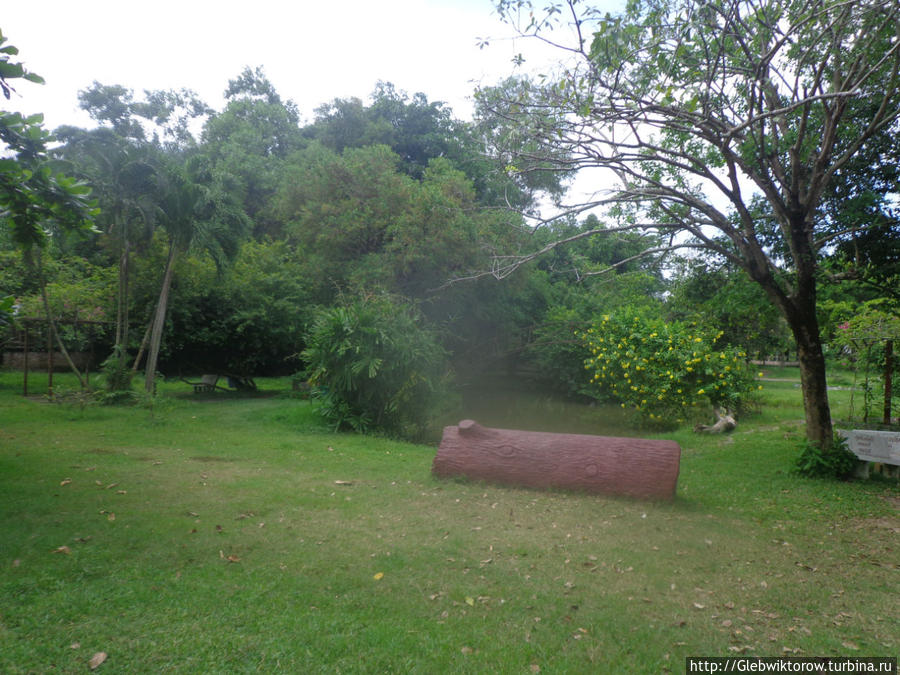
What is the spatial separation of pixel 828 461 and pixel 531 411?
9.90m

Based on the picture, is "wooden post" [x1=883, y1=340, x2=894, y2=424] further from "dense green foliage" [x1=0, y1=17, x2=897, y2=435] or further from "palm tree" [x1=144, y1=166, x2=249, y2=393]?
"palm tree" [x1=144, y1=166, x2=249, y2=393]

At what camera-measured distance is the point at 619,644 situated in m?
3.48

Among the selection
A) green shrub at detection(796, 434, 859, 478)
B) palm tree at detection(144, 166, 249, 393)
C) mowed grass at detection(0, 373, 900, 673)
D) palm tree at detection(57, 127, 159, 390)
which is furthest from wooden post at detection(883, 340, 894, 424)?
palm tree at detection(57, 127, 159, 390)

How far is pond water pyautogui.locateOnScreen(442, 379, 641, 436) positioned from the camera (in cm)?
1456

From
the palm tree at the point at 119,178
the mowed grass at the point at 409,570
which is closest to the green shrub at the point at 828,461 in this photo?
the mowed grass at the point at 409,570

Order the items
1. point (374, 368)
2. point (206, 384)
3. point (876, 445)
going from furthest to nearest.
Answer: point (206, 384), point (374, 368), point (876, 445)

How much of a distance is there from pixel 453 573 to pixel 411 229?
10670 mm

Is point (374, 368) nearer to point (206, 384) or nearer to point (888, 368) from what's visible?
point (206, 384)

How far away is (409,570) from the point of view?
4.42 meters

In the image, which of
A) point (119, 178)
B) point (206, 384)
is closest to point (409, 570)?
point (119, 178)

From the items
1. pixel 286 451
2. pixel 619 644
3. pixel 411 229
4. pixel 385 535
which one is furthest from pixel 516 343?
pixel 619 644

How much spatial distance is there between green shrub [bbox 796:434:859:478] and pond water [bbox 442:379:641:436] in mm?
5493

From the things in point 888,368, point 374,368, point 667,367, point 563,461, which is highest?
point 888,368

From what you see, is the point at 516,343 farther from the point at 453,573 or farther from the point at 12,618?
the point at 12,618
